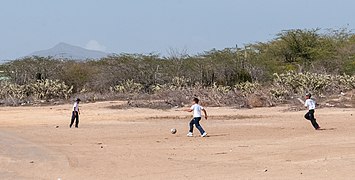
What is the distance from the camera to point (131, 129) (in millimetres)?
24766

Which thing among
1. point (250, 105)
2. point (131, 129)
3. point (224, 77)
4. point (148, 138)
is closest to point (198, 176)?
point (148, 138)

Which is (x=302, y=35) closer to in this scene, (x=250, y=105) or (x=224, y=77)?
(x=224, y=77)

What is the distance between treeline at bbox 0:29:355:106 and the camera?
49188mm

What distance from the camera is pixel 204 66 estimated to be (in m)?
50.9

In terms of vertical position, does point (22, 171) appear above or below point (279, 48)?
below

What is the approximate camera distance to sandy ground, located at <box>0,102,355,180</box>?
13398 millimetres

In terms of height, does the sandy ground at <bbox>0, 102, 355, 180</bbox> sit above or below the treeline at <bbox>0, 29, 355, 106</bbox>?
below

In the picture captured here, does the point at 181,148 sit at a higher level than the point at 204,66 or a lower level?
lower

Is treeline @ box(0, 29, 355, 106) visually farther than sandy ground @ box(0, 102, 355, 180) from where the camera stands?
Yes

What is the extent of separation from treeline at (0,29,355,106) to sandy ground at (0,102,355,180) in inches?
746

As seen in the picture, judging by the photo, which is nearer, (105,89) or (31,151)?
(31,151)

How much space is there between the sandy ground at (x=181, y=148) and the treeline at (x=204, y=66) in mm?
18937

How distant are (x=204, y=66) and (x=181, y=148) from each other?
33273 mm

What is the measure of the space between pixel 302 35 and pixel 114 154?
1518 inches
